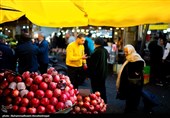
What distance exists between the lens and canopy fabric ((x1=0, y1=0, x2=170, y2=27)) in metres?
2.54

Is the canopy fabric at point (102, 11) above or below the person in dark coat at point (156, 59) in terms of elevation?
above

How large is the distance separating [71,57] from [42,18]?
5010 millimetres

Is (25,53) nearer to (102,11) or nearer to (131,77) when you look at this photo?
(131,77)

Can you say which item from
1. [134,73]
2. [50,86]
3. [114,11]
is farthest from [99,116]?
[134,73]

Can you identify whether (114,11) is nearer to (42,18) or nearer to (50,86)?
(42,18)

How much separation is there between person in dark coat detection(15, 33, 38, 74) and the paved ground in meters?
2.15

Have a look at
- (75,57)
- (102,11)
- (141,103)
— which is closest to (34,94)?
(102,11)

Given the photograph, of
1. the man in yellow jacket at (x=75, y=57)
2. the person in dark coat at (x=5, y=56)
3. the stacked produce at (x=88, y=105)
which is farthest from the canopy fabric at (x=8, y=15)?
the man in yellow jacket at (x=75, y=57)

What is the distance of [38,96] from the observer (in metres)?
3.53

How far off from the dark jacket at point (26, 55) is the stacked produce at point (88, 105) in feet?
10.0

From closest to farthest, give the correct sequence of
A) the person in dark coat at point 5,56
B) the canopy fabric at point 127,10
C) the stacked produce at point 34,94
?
the canopy fabric at point 127,10, the stacked produce at point 34,94, the person in dark coat at point 5,56

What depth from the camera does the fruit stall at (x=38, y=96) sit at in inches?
135

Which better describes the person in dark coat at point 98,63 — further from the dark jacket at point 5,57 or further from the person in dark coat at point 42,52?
the person in dark coat at point 42,52

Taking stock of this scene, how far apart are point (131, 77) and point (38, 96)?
134 inches
